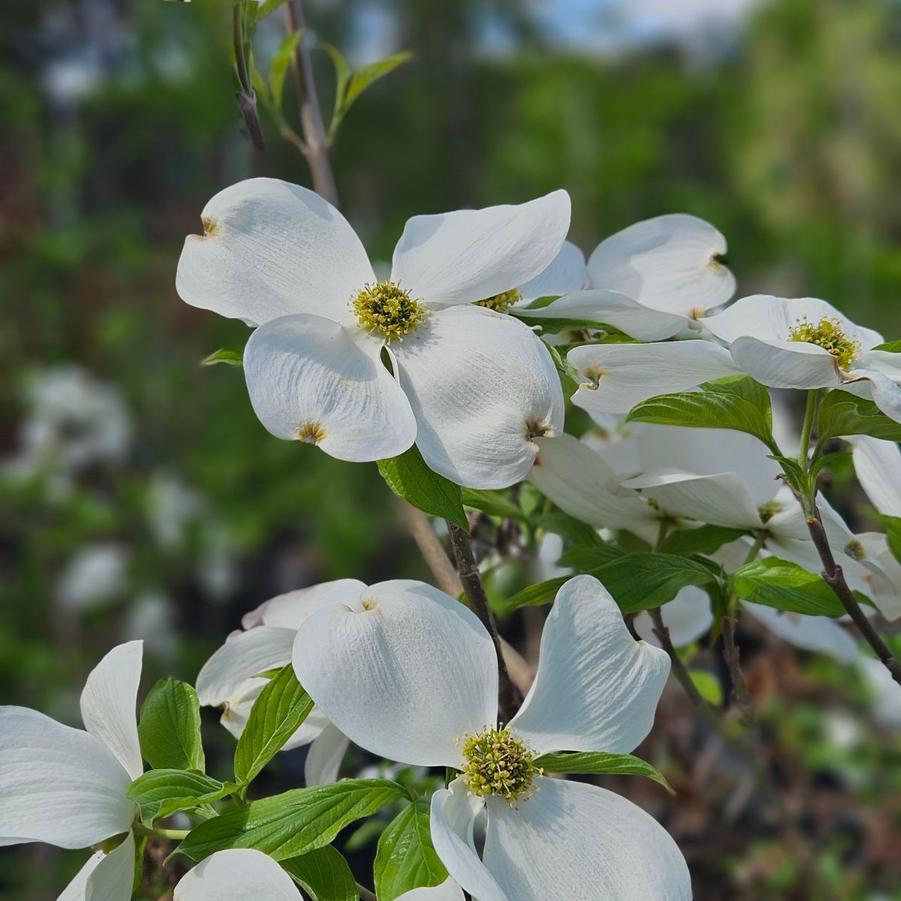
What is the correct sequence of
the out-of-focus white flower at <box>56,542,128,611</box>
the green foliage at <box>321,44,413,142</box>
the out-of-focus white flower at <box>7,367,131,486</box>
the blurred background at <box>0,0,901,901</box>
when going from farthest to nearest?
the out-of-focus white flower at <box>7,367,131,486</box> < the out-of-focus white flower at <box>56,542,128,611</box> < the blurred background at <box>0,0,901,901</box> < the green foliage at <box>321,44,413,142</box>

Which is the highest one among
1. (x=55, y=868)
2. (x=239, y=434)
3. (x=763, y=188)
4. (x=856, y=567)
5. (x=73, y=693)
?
(x=856, y=567)

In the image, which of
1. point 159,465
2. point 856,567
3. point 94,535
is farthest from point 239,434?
point 856,567

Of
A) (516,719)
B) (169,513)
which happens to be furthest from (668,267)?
(169,513)

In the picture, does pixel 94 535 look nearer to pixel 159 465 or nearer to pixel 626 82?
pixel 159 465

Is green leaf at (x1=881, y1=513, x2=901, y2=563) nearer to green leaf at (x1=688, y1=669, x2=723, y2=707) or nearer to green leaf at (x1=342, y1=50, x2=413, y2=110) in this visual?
green leaf at (x1=688, y1=669, x2=723, y2=707)

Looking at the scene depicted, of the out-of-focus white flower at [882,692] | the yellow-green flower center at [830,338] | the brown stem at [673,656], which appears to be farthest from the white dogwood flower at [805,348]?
the out-of-focus white flower at [882,692]

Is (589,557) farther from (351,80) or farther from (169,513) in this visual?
(169,513)

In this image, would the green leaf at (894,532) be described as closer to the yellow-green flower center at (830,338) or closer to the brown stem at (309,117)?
the yellow-green flower center at (830,338)

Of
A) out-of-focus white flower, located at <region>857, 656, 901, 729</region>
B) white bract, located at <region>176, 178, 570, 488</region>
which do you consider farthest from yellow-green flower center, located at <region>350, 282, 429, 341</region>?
out-of-focus white flower, located at <region>857, 656, 901, 729</region>
